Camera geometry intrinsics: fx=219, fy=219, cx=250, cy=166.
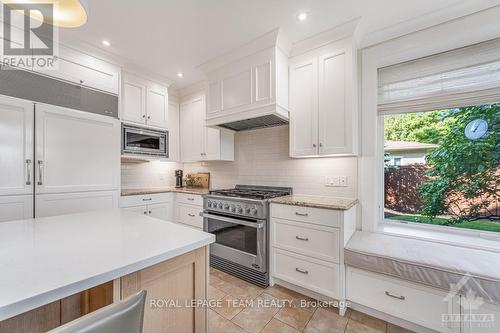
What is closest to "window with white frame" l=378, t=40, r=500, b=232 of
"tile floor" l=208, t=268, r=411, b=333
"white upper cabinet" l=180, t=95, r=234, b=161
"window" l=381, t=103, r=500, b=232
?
"window" l=381, t=103, r=500, b=232

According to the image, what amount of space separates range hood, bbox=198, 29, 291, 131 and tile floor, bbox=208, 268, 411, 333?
5.90 feet

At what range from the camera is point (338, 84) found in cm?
212

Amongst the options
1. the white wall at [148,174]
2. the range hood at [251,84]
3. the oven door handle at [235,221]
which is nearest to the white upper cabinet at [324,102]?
the range hood at [251,84]

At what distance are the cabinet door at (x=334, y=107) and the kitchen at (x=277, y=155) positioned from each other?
1 centimetres

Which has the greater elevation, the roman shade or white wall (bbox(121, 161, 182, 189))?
the roman shade

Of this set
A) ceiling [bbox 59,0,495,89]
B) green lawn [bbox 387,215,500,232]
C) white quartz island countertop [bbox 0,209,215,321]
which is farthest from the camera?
green lawn [bbox 387,215,500,232]

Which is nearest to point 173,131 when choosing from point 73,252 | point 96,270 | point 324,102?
point 324,102

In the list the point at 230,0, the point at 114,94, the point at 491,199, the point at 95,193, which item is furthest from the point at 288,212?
the point at 114,94

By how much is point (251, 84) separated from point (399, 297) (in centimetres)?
231

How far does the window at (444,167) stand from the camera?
Answer: 74.4 inches

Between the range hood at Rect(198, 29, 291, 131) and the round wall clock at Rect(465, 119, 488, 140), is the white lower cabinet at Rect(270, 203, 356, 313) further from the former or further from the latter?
the round wall clock at Rect(465, 119, 488, 140)

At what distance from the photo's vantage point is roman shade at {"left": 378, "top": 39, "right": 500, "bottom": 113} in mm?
1802

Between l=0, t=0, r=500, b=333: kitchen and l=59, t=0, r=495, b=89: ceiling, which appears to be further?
l=59, t=0, r=495, b=89: ceiling

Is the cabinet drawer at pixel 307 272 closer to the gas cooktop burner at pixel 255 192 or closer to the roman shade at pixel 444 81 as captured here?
the gas cooktop burner at pixel 255 192
